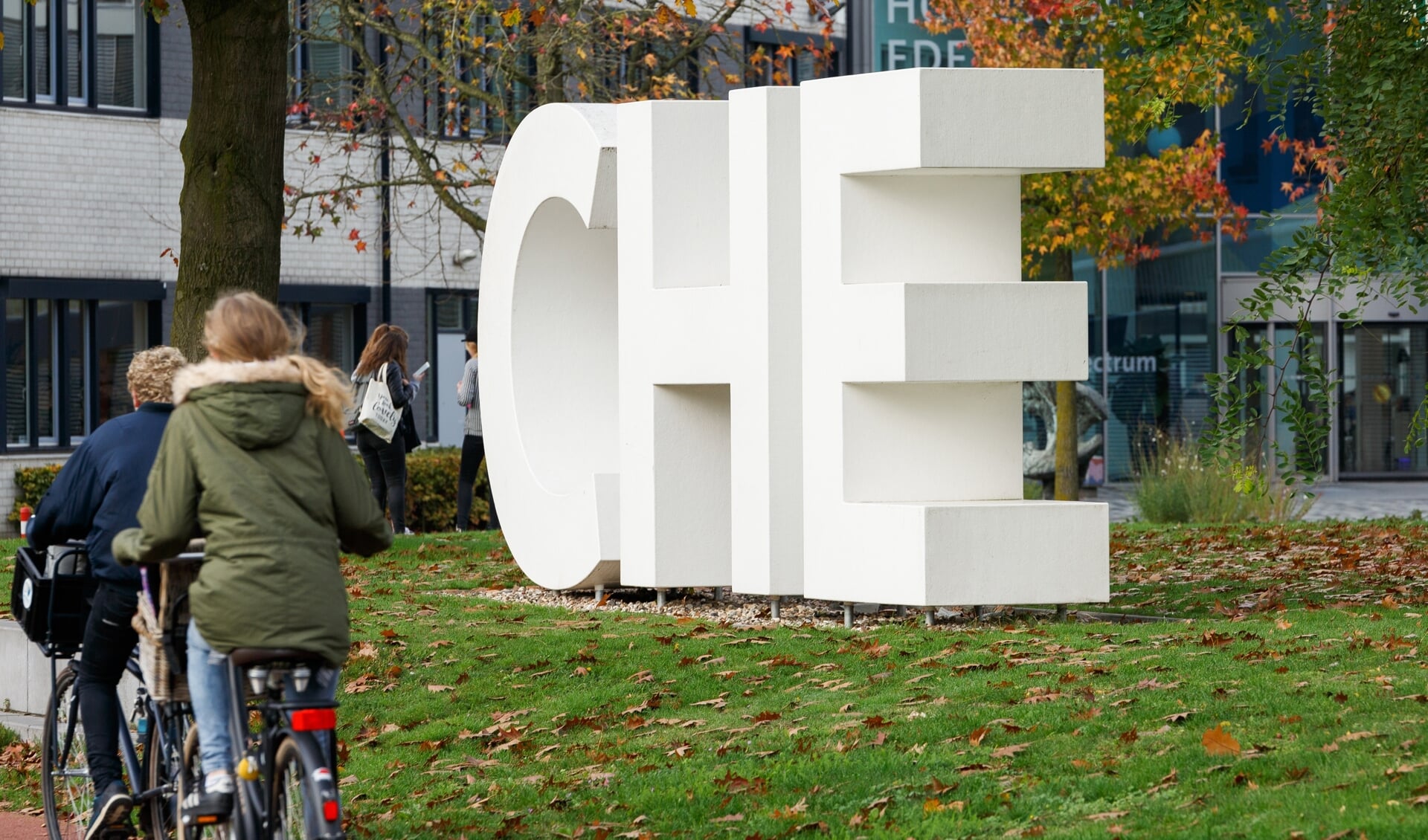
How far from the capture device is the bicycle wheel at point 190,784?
5684mm

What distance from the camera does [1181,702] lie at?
767cm

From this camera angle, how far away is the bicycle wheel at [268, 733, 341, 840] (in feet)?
16.1

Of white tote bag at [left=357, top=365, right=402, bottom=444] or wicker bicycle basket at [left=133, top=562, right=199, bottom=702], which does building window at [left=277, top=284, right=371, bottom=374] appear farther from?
wicker bicycle basket at [left=133, top=562, right=199, bottom=702]

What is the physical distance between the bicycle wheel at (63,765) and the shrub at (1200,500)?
14.6 meters

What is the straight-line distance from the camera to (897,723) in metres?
7.82

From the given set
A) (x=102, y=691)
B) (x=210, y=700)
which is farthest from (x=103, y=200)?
(x=210, y=700)

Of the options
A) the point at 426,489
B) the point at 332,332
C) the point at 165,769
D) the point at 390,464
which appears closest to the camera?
the point at 165,769

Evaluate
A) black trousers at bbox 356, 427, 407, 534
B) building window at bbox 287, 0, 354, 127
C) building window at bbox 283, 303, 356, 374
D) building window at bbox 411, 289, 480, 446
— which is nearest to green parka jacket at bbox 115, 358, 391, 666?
black trousers at bbox 356, 427, 407, 534

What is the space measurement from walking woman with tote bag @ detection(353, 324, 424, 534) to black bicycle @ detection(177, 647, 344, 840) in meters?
11.0

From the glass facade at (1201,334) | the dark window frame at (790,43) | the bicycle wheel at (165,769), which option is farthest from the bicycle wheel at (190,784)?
the glass facade at (1201,334)

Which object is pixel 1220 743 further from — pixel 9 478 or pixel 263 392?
pixel 9 478

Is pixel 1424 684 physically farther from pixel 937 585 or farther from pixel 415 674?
pixel 415 674

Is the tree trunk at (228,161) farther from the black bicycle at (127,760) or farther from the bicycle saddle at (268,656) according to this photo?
the bicycle saddle at (268,656)

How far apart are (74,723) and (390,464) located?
10414mm
